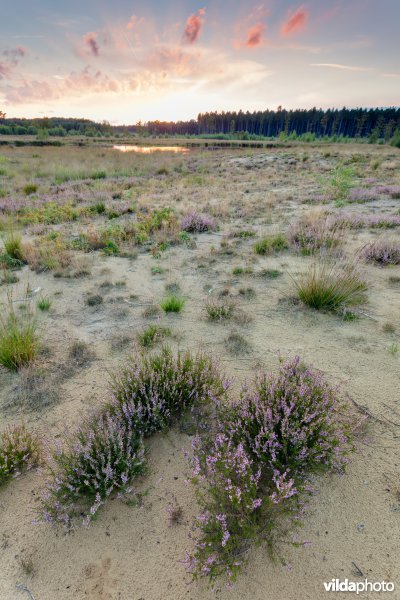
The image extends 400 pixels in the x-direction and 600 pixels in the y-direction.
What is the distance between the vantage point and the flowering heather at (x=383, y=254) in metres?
6.28

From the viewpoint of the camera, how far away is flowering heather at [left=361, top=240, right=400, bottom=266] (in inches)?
247

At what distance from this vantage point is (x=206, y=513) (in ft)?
6.72

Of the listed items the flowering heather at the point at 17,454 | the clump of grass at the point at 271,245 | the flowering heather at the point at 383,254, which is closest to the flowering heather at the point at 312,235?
the clump of grass at the point at 271,245

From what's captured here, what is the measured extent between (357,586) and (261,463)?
86 cm

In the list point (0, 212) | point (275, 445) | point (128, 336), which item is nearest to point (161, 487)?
point (275, 445)

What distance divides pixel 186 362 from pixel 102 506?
1371 millimetres

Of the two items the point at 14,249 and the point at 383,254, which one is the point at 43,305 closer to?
the point at 14,249

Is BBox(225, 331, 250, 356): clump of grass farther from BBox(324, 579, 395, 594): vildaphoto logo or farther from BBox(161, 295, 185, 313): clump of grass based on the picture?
BBox(324, 579, 395, 594): vildaphoto logo

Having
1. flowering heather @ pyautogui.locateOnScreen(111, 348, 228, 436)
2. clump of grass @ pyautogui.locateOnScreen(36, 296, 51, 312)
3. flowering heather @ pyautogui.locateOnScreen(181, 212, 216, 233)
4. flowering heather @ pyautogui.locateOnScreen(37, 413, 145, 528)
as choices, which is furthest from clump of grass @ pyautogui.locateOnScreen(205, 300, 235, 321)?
flowering heather @ pyautogui.locateOnScreen(181, 212, 216, 233)

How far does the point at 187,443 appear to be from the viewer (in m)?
2.82

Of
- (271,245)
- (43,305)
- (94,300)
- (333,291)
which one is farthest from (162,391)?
(271,245)

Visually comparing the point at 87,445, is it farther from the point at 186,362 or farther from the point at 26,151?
the point at 26,151

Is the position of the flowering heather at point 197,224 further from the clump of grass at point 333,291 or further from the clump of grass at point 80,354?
the clump of grass at point 80,354

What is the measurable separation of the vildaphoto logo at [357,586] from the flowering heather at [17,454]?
7.70 feet
